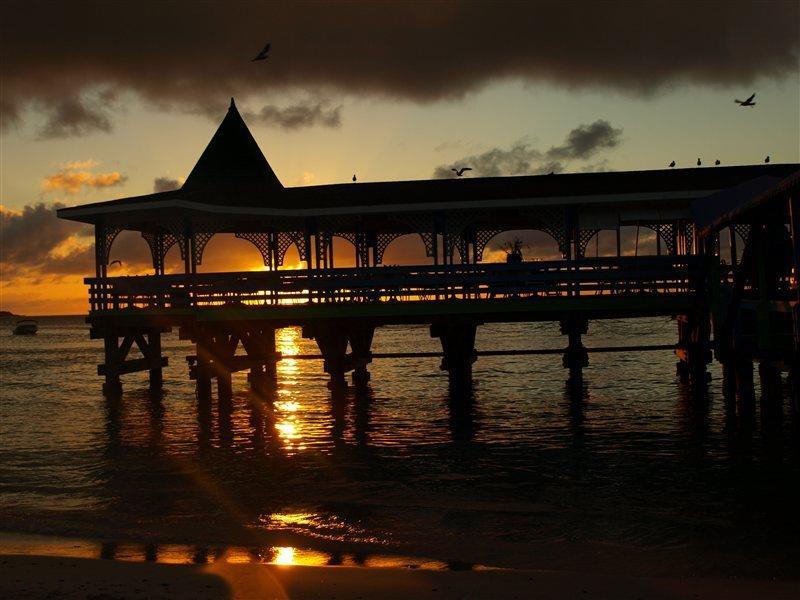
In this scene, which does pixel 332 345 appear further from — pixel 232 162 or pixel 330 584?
pixel 330 584

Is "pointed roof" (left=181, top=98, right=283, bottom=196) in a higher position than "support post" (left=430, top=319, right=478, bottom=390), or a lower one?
higher

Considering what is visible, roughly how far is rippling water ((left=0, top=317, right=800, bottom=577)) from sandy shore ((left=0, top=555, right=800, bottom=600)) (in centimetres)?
65

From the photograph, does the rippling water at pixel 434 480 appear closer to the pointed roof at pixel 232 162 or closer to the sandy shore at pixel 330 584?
the sandy shore at pixel 330 584

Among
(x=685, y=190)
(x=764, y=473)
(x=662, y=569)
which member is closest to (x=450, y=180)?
(x=685, y=190)

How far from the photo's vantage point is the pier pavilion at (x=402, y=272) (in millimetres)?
20203

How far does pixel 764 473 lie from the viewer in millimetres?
14328

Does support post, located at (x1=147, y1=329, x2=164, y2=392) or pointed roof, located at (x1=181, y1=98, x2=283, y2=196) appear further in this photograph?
pointed roof, located at (x1=181, y1=98, x2=283, y2=196)

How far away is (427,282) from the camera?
66.5 feet

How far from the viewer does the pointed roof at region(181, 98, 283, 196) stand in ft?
105

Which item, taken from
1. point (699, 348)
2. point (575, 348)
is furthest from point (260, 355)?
point (699, 348)

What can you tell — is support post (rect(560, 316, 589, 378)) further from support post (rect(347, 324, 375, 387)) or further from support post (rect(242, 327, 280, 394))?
support post (rect(242, 327, 280, 394))

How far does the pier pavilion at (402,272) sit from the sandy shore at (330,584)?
11.1 meters

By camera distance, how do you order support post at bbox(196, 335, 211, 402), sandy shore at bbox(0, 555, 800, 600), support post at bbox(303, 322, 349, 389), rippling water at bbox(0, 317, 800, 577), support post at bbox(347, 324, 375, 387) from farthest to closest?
support post at bbox(347, 324, 375, 387) < support post at bbox(196, 335, 211, 402) < support post at bbox(303, 322, 349, 389) < rippling water at bbox(0, 317, 800, 577) < sandy shore at bbox(0, 555, 800, 600)

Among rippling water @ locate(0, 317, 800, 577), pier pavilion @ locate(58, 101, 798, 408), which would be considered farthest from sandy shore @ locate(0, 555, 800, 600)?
pier pavilion @ locate(58, 101, 798, 408)
